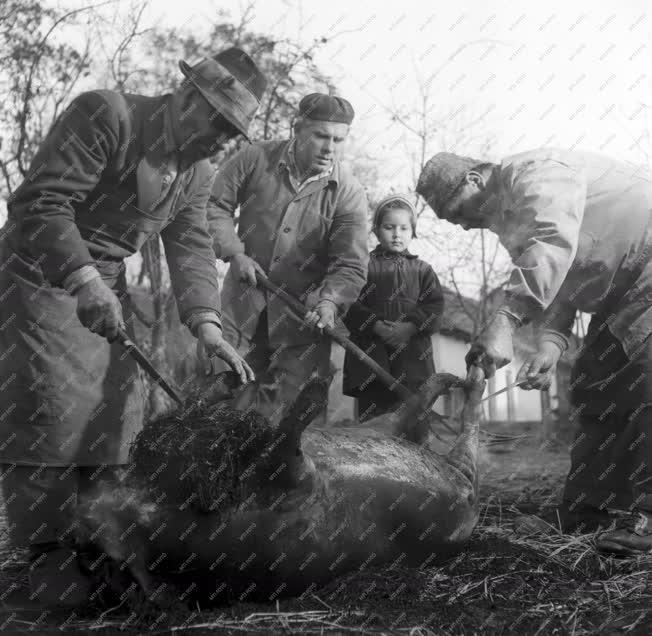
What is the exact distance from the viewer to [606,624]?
2.64 meters

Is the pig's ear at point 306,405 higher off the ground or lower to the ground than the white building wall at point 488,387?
higher

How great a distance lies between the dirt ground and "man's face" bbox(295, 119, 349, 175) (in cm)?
255

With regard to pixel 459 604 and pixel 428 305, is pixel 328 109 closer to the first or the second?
pixel 428 305

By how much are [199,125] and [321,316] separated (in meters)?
1.65

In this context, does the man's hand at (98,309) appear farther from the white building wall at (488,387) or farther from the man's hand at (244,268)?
the white building wall at (488,387)

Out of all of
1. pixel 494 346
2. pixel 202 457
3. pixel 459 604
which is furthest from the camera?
pixel 494 346

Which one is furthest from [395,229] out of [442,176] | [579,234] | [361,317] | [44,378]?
[44,378]

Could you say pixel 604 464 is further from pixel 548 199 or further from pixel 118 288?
pixel 118 288

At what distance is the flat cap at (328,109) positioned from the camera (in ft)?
16.3

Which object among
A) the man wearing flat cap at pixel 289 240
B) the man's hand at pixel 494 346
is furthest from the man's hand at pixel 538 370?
the man wearing flat cap at pixel 289 240

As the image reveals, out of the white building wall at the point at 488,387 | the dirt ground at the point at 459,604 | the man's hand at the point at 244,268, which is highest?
the man's hand at the point at 244,268

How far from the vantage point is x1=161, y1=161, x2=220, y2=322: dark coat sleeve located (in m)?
3.81

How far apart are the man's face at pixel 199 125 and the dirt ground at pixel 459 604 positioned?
6.16ft

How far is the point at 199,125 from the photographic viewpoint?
335cm
